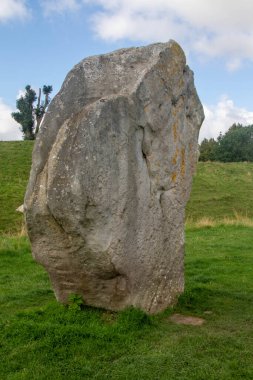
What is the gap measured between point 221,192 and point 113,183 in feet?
98.9

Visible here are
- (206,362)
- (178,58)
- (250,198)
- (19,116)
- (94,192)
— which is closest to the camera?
(206,362)

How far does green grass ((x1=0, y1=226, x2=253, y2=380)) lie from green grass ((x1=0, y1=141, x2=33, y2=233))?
15746 mm

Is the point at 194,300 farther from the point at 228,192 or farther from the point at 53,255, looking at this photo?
the point at 228,192

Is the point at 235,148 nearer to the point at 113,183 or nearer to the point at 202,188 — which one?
the point at 202,188

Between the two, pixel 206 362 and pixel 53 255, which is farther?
pixel 53 255

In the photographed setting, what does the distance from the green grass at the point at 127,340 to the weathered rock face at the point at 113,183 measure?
1.37ft

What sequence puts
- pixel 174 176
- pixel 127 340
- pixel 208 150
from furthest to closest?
1. pixel 208 150
2. pixel 174 176
3. pixel 127 340

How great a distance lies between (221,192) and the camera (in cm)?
3669

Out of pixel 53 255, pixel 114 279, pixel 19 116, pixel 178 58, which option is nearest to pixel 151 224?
pixel 114 279

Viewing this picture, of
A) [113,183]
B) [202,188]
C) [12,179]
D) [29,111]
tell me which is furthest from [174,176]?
[29,111]

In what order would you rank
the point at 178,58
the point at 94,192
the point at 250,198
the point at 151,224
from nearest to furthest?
the point at 94,192, the point at 151,224, the point at 178,58, the point at 250,198

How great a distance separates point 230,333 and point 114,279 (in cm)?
187

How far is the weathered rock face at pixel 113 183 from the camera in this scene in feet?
23.8

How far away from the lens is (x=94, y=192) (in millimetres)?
7180
